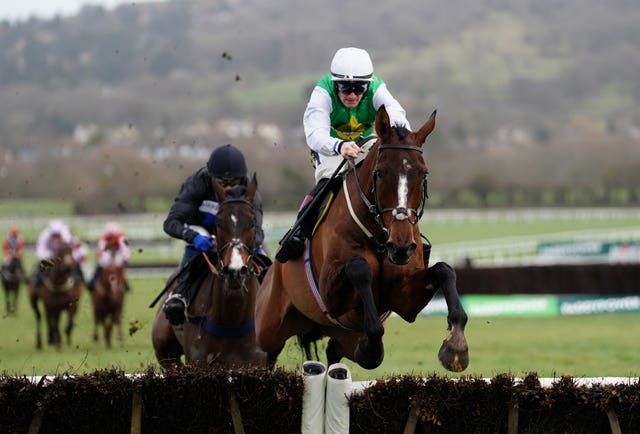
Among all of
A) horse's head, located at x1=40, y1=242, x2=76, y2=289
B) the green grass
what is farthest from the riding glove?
horse's head, located at x1=40, y1=242, x2=76, y2=289

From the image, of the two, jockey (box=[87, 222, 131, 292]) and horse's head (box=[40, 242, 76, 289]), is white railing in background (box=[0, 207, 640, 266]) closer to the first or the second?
jockey (box=[87, 222, 131, 292])

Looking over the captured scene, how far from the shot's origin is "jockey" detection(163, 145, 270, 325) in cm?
813

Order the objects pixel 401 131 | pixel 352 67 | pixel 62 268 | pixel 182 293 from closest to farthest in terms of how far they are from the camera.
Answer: pixel 401 131
pixel 352 67
pixel 182 293
pixel 62 268

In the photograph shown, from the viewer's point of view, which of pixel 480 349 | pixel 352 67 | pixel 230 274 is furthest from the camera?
pixel 480 349

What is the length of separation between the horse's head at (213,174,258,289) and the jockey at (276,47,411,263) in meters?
0.37

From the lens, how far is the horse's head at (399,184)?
5844 millimetres

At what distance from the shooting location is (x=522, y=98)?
101250mm

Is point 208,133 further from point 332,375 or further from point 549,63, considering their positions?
point 332,375

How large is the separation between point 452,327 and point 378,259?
64 centimetres

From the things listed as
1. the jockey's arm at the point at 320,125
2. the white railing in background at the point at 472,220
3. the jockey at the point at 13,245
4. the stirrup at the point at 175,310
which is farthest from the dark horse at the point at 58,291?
the white railing in background at the point at 472,220

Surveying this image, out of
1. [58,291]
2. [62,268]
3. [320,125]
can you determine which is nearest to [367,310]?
[320,125]

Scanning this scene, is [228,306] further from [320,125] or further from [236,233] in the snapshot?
[320,125]

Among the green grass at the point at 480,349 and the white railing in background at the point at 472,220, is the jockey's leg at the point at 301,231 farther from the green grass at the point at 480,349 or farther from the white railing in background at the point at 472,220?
the white railing in background at the point at 472,220

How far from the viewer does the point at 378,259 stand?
6.38 m
